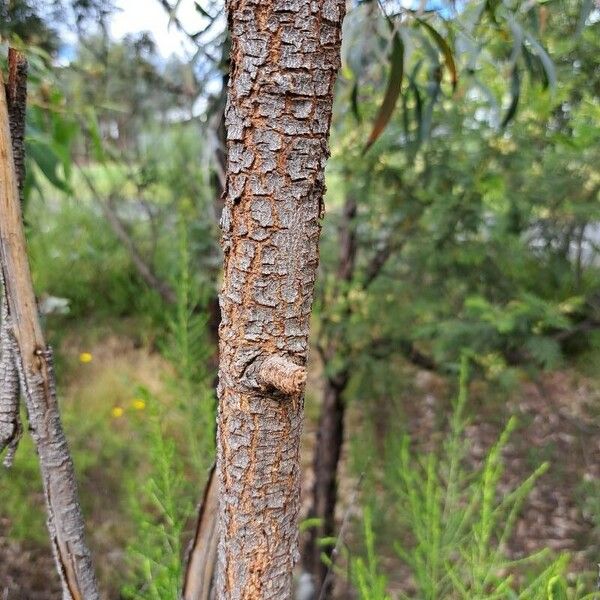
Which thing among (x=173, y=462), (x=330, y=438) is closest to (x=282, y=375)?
(x=173, y=462)

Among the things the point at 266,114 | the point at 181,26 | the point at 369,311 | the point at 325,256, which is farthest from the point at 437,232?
the point at 266,114

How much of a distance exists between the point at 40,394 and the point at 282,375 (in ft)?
0.93

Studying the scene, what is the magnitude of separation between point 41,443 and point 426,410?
2807 mm

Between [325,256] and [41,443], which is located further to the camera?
[325,256]

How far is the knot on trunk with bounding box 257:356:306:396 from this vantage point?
19.5 inches

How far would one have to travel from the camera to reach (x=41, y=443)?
0.63 metres

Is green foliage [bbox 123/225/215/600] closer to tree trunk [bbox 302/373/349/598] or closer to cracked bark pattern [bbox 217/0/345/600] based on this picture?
cracked bark pattern [bbox 217/0/345/600]

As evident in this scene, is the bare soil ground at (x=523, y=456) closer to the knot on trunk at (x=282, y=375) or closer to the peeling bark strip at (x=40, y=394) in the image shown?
the peeling bark strip at (x=40, y=394)

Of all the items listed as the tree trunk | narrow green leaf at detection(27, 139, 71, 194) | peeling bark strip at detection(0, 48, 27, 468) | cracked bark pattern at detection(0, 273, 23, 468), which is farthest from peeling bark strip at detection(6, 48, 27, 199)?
the tree trunk

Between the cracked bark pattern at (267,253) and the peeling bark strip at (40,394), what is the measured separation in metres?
0.18

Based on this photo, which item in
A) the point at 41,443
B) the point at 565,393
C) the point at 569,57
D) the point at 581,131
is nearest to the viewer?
the point at 41,443

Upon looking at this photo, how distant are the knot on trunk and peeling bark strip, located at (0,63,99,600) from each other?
0.81 feet

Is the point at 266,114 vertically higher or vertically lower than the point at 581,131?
lower

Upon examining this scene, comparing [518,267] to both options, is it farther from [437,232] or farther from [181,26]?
[181,26]
